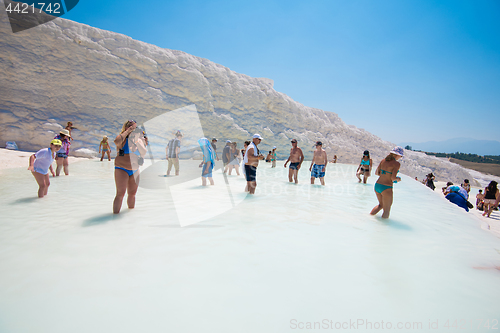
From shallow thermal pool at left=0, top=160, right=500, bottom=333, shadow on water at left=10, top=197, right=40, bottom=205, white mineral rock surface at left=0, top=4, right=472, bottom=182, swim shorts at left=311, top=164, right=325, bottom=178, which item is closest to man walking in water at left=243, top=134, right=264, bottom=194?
shallow thermal pool at left=0, top=160, right=500, bottom=333

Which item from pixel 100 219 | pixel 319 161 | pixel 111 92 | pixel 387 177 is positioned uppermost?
pixel 111 92

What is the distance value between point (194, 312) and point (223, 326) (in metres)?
0.28

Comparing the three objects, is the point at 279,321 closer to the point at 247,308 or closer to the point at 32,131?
the point at 247,308

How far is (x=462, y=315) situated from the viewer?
1949 millimetres

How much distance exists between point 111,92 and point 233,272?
24.4 meters

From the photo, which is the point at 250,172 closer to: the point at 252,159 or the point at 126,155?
the point at 252,159

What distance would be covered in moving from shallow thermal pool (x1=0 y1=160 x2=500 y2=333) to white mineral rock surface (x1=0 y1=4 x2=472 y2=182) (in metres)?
18.3

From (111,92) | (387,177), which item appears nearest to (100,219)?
(387,177)

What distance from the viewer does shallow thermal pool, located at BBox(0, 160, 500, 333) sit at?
5.93ft

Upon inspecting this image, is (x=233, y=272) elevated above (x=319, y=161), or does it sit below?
below

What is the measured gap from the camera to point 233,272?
242cm

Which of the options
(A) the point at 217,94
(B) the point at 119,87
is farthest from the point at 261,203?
(A) the point at 217,94

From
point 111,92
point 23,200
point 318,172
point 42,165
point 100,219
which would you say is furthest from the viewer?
point 111,92

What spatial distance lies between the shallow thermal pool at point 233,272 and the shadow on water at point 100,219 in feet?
0.06
